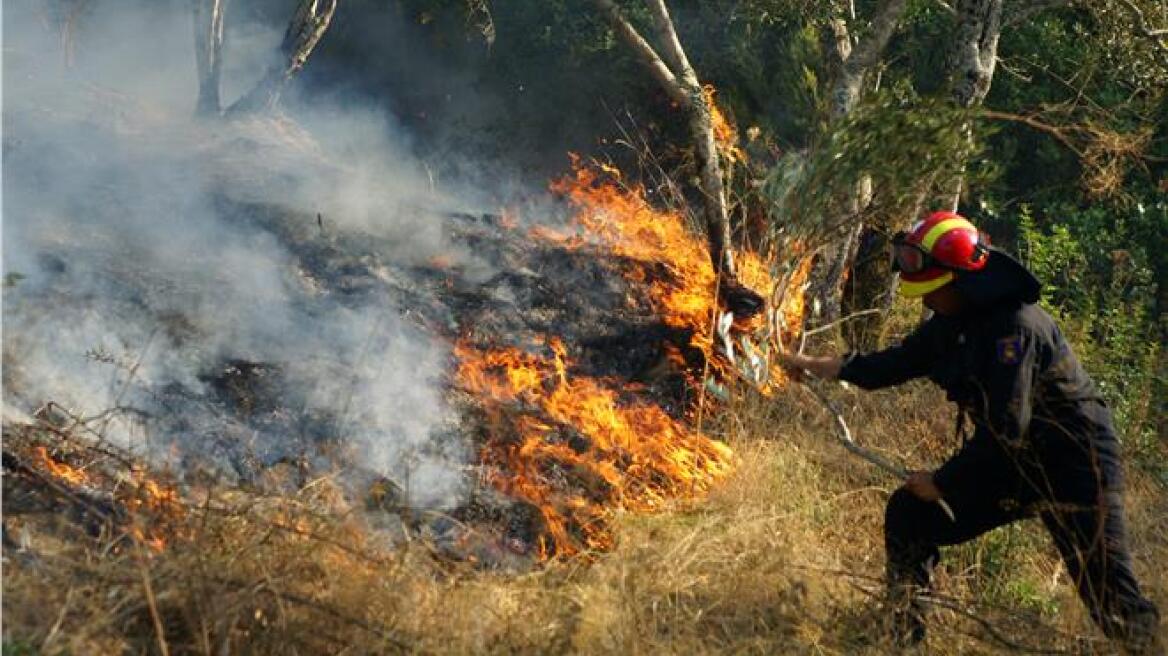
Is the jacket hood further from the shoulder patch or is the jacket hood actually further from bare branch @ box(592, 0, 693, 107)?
bare branch @ box(592, 0, 693, 107)

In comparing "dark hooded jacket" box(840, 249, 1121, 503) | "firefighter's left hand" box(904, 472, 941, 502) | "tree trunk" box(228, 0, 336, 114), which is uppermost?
"dark hooded jacket" box(840, 249, 1121, 503)

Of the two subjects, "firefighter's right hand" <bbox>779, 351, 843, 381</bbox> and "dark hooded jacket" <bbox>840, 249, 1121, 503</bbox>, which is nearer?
"dark hooded jacket" <bbox>840, 249, 1121, 503</bbox>

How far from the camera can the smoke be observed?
237 inches

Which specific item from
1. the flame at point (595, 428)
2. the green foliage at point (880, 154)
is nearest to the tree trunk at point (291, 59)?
the flame at point (595, 428)

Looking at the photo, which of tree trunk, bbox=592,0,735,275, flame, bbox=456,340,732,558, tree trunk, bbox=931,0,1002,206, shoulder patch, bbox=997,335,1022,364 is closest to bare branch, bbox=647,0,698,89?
tree trunk, bbox=592,0,735,275

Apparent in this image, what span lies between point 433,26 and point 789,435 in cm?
879

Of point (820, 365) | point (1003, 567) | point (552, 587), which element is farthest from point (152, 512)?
point (1003, 567)

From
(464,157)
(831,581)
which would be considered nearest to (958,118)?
(831,581)

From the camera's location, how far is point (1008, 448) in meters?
4.84

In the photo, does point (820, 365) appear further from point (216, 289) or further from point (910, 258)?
point (216, 289)

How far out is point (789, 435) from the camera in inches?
298

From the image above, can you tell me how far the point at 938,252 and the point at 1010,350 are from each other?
20.8 inches

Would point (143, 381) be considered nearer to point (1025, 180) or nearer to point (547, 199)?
point (547, 199)

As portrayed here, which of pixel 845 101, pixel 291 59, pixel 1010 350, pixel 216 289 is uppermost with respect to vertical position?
pixel 1010 350
